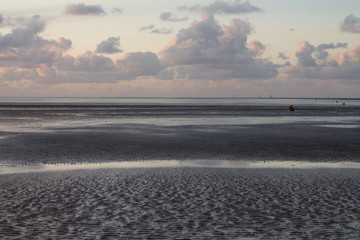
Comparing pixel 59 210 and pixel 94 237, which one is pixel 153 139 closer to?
pixel 59 210

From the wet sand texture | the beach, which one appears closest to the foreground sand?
the beach

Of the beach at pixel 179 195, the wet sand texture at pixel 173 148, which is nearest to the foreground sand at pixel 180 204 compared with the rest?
the beach at pixel 179 195

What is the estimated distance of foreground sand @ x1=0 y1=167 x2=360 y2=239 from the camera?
1058cm

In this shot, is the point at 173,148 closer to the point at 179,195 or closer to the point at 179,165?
the point at 179,165

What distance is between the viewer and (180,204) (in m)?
13.4

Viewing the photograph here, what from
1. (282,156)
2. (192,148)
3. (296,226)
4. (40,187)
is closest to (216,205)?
(296,226)

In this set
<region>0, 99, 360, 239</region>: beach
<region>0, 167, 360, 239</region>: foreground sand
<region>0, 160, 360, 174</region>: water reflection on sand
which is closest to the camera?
<region>0, 167, 360, 239</region>: foreground sand

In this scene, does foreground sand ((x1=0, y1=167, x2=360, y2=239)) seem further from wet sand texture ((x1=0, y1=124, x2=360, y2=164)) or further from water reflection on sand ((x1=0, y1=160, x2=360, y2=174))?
wet sand texture ((x1=0, y1=124, x2=360, y2=164))

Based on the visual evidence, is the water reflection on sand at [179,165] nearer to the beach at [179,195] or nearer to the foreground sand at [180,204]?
the beach at [179,195]

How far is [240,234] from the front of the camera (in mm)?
10367

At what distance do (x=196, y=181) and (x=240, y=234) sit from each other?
717 centimetres

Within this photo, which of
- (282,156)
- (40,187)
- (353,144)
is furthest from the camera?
(353,144)

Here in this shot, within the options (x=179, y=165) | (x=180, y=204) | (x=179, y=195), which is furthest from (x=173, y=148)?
(x=180, y=204)

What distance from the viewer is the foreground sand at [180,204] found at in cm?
1058
